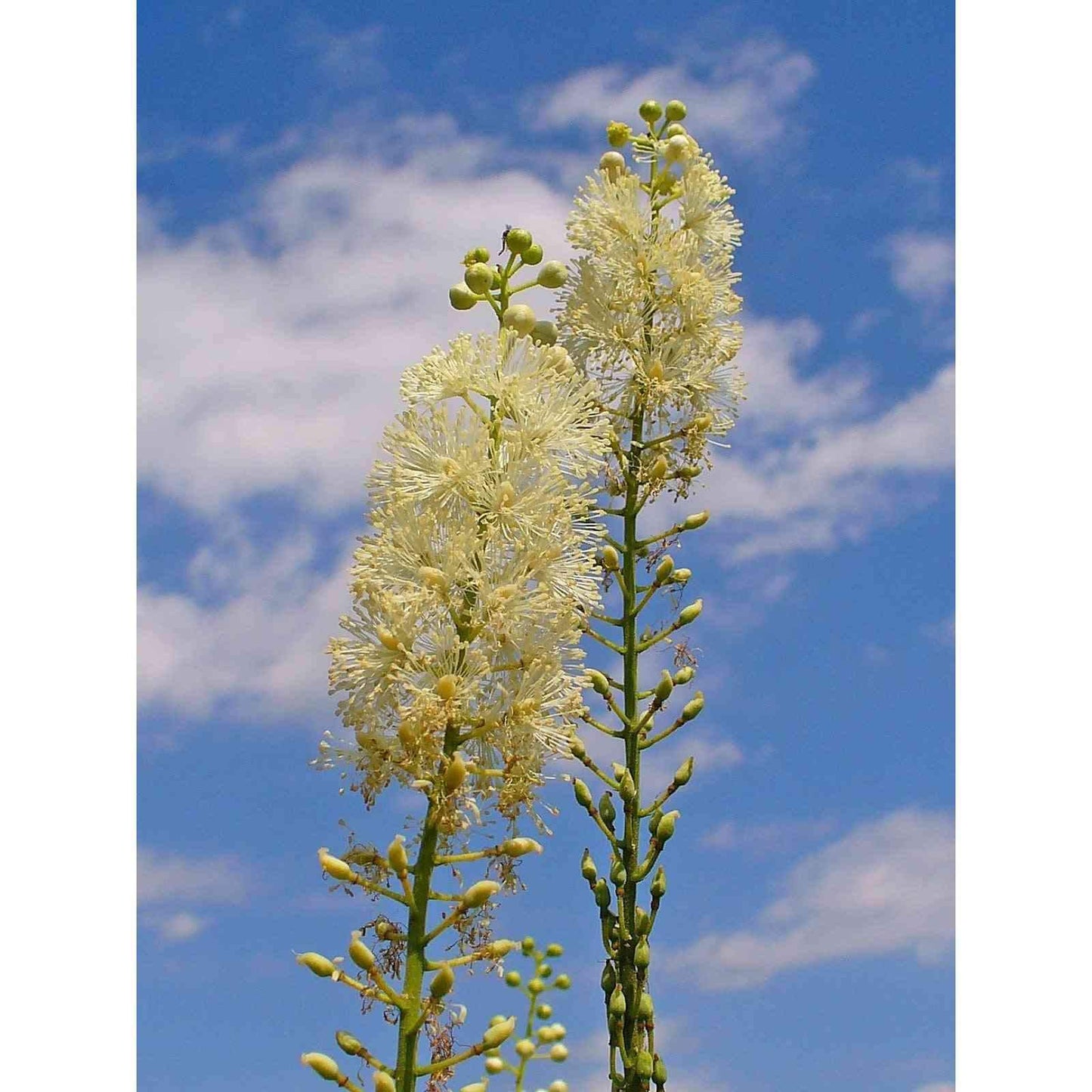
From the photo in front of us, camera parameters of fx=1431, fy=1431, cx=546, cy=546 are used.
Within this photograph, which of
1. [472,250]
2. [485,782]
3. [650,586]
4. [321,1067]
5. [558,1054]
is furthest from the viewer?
[558,1054]

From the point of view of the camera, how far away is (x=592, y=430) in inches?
216

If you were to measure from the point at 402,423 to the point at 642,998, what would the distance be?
93.0 inches

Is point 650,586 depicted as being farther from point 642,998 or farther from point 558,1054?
point 558,1054

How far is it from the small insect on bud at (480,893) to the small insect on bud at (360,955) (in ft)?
1.10

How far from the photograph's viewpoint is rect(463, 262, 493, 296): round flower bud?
554cm

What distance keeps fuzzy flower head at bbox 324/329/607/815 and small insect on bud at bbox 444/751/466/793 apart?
8 centimetres

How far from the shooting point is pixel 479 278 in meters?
5.54

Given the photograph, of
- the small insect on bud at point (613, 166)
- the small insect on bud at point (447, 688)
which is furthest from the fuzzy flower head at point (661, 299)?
the small insect on bud at point (447, 688)

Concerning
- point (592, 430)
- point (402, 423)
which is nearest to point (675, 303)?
point (592, 430)

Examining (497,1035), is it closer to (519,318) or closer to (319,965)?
(319,965)

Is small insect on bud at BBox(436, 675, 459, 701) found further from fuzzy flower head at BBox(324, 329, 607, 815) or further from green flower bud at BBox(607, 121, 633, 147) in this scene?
green flower bud at BBox(607, 121, 633, 147)

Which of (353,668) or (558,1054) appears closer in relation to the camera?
(353,668)

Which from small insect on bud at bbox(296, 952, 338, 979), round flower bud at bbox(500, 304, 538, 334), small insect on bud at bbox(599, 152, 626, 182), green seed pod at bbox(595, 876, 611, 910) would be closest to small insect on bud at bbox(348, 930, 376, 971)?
small insect on bud at bbox(296, 952, 338, 979)

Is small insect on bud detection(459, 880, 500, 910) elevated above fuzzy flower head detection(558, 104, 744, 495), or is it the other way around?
A: fuzzy flower head detection(558, 104, 744, 495)
